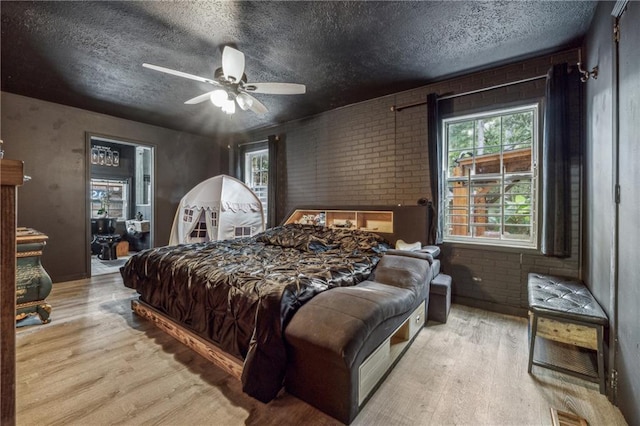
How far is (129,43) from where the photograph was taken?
2691 millimetres

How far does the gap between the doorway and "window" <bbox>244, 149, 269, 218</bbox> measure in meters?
2.38

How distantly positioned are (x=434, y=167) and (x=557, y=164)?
1.17 m

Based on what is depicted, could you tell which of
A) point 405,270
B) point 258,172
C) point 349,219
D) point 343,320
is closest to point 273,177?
point 258,172

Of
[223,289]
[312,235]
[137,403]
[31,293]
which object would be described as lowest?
[137,403]

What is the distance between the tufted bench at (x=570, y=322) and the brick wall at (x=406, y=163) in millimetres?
893

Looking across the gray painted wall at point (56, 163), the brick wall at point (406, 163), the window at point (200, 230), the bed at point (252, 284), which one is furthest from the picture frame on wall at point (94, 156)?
the bed at point (252, 284)

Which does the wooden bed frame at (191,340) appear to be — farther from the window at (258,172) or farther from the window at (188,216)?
the window at (258,172)

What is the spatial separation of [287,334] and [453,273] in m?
2.59

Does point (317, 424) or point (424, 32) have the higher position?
point (424, 32)

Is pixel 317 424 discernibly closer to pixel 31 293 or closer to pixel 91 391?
pixel 91 391

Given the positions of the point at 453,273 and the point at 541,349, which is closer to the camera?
the point at 541,349

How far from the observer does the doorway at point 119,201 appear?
6.52 metres

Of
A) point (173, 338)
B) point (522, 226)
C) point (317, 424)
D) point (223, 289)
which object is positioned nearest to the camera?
point (317, 424)

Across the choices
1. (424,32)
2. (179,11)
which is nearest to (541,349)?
(424,32)
